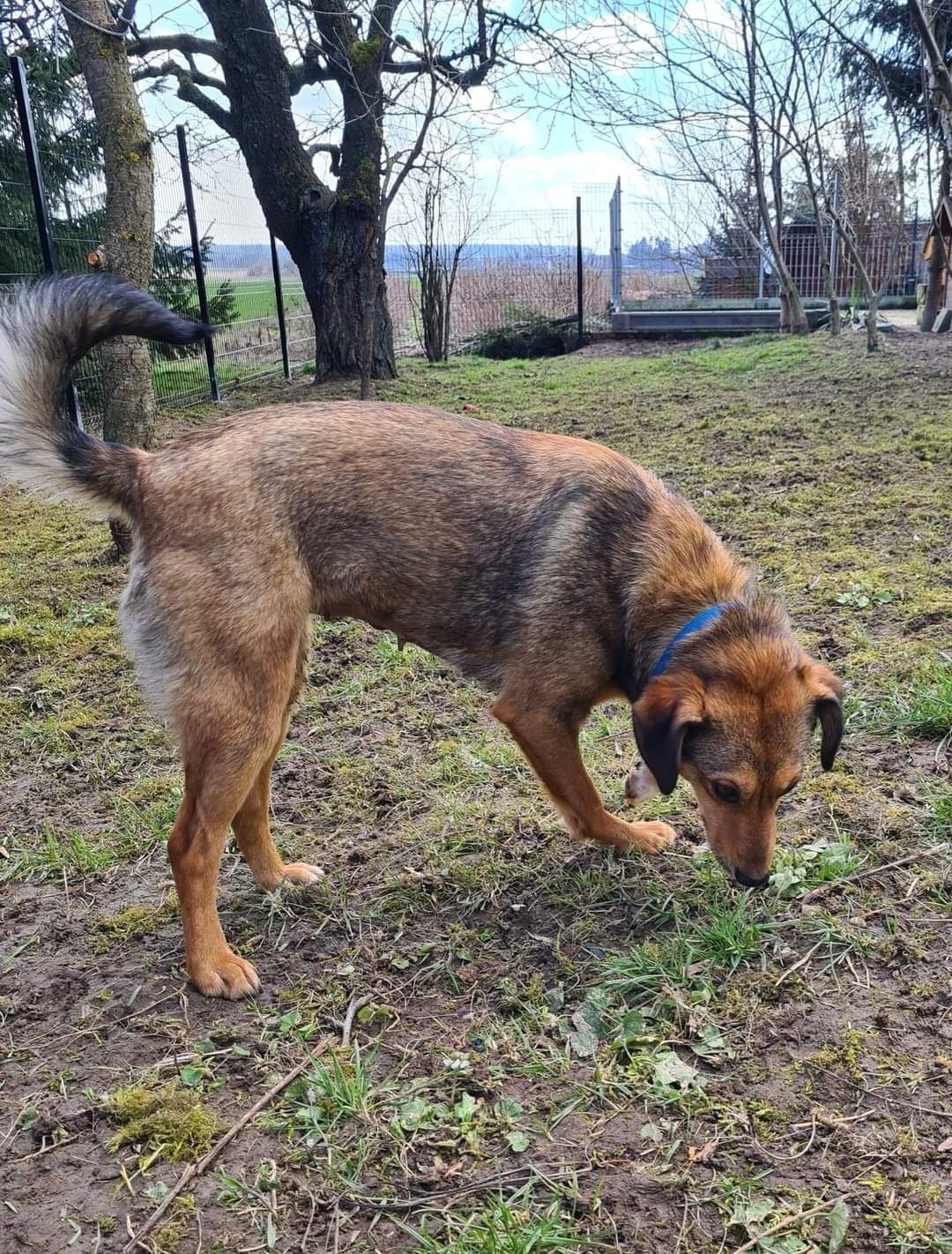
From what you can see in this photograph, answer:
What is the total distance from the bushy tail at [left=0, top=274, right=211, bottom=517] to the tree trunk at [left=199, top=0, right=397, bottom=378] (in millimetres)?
9275

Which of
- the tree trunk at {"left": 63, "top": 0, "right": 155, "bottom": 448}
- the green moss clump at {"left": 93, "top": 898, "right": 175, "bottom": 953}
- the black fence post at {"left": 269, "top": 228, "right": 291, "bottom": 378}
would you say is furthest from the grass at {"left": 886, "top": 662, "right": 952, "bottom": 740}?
the black fence post at {"left": 269, "top": 228, "right": 291, "bottom": 378}

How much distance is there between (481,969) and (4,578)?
5.11 meters

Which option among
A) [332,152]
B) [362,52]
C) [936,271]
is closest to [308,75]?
[332,152]

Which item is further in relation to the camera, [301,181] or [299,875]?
[301,181]

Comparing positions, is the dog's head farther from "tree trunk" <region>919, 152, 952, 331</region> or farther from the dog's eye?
"tree trunk" <region>919, 152, 952, 331</region>

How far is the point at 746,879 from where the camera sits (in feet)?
9.29

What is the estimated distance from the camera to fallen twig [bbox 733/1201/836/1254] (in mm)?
1954

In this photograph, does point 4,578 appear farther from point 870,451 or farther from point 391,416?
point 870,451

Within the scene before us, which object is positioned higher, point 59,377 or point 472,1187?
point 59,377

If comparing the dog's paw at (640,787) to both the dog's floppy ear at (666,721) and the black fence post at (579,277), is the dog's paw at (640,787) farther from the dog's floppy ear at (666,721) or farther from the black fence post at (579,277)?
the black fence post at (579,277)

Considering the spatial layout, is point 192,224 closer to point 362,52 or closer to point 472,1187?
point 362,52

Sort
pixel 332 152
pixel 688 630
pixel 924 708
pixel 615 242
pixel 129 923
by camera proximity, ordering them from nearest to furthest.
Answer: pixel 688 630 → pixel 129 923 → pixel 924 708 → pixel 332 152 → pixel 615 242

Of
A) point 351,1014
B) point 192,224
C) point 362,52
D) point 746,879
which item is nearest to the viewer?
point 351,1014

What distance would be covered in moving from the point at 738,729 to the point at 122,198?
5.72 meters
